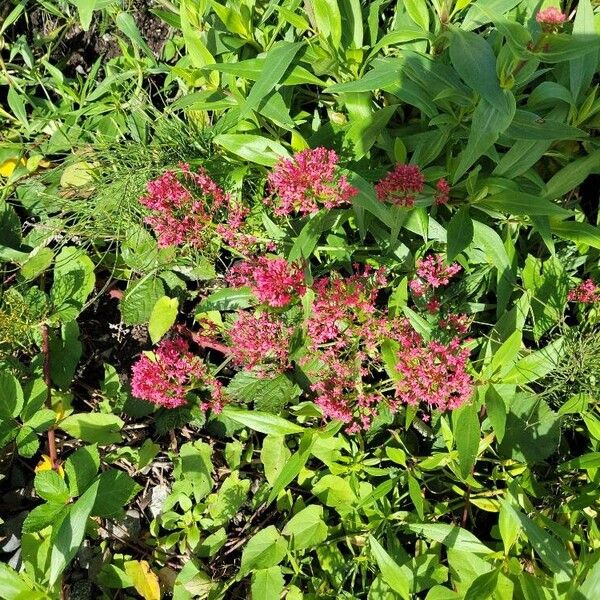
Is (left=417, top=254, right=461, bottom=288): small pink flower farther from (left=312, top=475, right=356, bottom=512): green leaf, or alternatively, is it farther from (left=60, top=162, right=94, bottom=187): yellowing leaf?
(left=60, top=162, right=94, bottom=187): yellowing leaf

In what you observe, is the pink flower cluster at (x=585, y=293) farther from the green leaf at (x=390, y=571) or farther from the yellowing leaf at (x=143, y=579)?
the yellowing leaf at (x=143, y=579)

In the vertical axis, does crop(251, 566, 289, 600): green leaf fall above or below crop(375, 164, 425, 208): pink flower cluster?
below

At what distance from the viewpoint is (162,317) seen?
8.36 feet

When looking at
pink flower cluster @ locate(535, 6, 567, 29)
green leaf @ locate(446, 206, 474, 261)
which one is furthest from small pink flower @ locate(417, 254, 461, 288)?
pink flower cluster @ locate(535, 6, 567, 29)

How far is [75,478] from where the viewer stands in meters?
2.36

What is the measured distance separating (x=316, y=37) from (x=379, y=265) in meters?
0.86

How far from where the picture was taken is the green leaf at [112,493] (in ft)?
7.73

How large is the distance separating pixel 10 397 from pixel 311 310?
1288mm

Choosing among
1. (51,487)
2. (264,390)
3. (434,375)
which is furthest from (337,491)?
(51,487)

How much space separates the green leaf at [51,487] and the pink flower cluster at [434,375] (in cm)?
131

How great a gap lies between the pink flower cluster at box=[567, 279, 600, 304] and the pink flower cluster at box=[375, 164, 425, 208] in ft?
2.54

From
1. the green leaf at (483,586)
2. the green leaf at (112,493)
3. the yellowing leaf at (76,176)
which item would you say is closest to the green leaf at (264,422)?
the green leaf at (112,493)

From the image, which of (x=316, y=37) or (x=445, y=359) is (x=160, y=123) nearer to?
(x=316, y=37)

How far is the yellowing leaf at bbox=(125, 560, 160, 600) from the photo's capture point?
8.18 feet
